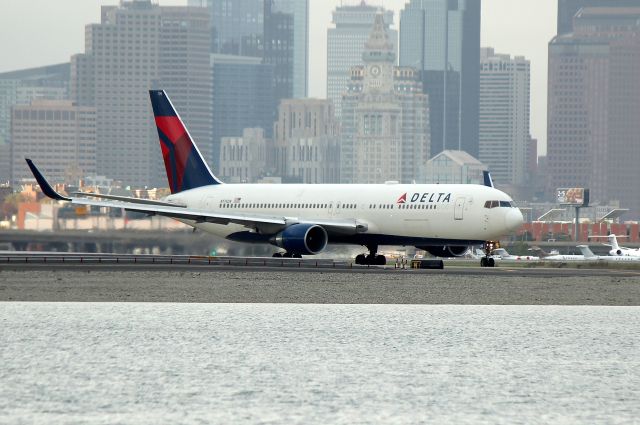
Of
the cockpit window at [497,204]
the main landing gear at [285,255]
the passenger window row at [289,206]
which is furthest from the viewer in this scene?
the passenger window row at [289,206]

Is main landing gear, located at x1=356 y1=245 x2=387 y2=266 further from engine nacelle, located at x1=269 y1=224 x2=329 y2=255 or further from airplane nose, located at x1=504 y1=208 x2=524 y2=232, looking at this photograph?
airplane nose, located at x1=504 y1=208 x2=524 y2=232

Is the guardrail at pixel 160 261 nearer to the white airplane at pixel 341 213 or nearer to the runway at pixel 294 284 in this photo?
the runway at pixel 294 284

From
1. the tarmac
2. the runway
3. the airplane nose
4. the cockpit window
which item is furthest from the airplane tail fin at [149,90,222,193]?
the airplane nose

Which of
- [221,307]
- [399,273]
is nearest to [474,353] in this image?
[221,307]

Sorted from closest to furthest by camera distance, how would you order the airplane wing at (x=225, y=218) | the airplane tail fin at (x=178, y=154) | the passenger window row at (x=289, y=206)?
1. the airplane wing at (x=225, y=218)
2. the passenger window row at (x=289, y=206)
3. the airplane tail fin at (x=178, y=154)

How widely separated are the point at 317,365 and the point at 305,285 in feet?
75.6

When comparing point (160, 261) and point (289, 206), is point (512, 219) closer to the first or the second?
point (289, 206)

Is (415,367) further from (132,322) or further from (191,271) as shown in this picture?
(191,271)

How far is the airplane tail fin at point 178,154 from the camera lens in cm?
9519

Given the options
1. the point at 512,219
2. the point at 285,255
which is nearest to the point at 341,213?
the point at 285,255

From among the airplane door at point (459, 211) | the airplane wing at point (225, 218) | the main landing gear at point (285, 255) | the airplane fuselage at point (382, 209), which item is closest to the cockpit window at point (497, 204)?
the airplane fuselage at point (382, 209)

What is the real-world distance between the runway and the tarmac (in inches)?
1.5

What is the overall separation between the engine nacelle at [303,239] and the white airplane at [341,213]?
0.18 ft

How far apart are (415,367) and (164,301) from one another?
1695 cm
